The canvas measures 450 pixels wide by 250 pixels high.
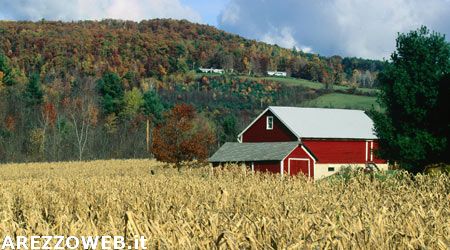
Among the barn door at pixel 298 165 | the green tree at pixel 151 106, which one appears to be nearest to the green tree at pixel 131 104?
the green tree at pixel 151 106

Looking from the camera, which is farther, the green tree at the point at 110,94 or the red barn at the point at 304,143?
the green tree at the point at 110,94

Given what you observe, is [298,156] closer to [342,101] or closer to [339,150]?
[339,150]

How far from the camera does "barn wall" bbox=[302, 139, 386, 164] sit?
153 ft

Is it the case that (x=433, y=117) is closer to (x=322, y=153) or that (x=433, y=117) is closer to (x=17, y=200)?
(x=322, y=153)

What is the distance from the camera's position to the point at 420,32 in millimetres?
35500

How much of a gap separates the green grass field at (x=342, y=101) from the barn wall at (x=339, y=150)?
61.5 metres

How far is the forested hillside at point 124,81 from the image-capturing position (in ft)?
287

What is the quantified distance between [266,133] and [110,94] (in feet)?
212

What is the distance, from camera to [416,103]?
112 ft

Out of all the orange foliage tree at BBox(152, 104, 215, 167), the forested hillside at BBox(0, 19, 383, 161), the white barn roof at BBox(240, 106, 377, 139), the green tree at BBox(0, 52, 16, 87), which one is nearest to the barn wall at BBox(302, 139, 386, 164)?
the white barn roof at BBox(240, 106, 377, 139)

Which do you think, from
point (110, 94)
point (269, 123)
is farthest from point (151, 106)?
point (269, 123)

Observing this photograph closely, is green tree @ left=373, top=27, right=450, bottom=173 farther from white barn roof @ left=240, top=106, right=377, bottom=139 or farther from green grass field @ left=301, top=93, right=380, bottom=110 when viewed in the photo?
green grass field @ left=301, top=93, right=380, bottom=110

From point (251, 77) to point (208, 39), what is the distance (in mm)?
25799

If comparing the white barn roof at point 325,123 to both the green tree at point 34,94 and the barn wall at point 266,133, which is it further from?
the green tree at point 34,94
